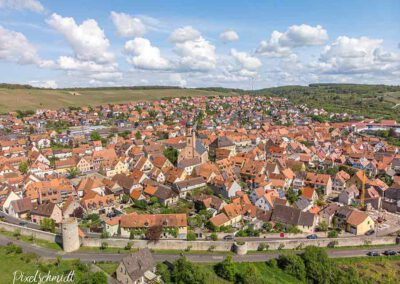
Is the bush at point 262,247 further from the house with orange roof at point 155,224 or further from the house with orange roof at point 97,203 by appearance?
the house with orange roof at point 97,203

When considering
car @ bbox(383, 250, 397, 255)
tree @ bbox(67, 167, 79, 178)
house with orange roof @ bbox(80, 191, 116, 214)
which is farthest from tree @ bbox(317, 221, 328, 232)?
tree @ bbox(67, 167, 79, 178)

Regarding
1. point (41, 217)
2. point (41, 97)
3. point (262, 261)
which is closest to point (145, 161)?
point (41, 217)

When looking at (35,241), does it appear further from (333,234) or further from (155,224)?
(333,234)

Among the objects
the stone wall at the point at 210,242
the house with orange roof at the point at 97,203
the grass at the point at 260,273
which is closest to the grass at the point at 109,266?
the stone wall at the point at 210,242

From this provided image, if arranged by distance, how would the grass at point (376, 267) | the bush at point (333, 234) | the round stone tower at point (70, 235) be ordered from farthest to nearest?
1. the bush at point (333, 234)
2. the round stone tower at point (70, 235)
3. the grass at point (376, 267)

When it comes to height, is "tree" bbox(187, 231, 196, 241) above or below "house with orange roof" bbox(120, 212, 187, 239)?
below

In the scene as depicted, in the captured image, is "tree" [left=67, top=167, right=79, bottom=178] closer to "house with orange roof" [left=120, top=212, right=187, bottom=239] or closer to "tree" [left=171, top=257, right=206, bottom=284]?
"house with orange roof" [left=120, top=212, right=187, bottom=239]

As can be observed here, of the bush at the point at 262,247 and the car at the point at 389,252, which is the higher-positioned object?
the bush at the point at 262,247

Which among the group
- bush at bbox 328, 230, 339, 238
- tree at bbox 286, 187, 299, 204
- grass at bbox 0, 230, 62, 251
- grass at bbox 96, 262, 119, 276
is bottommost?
bush at bbox 328, 230, 339, 238
